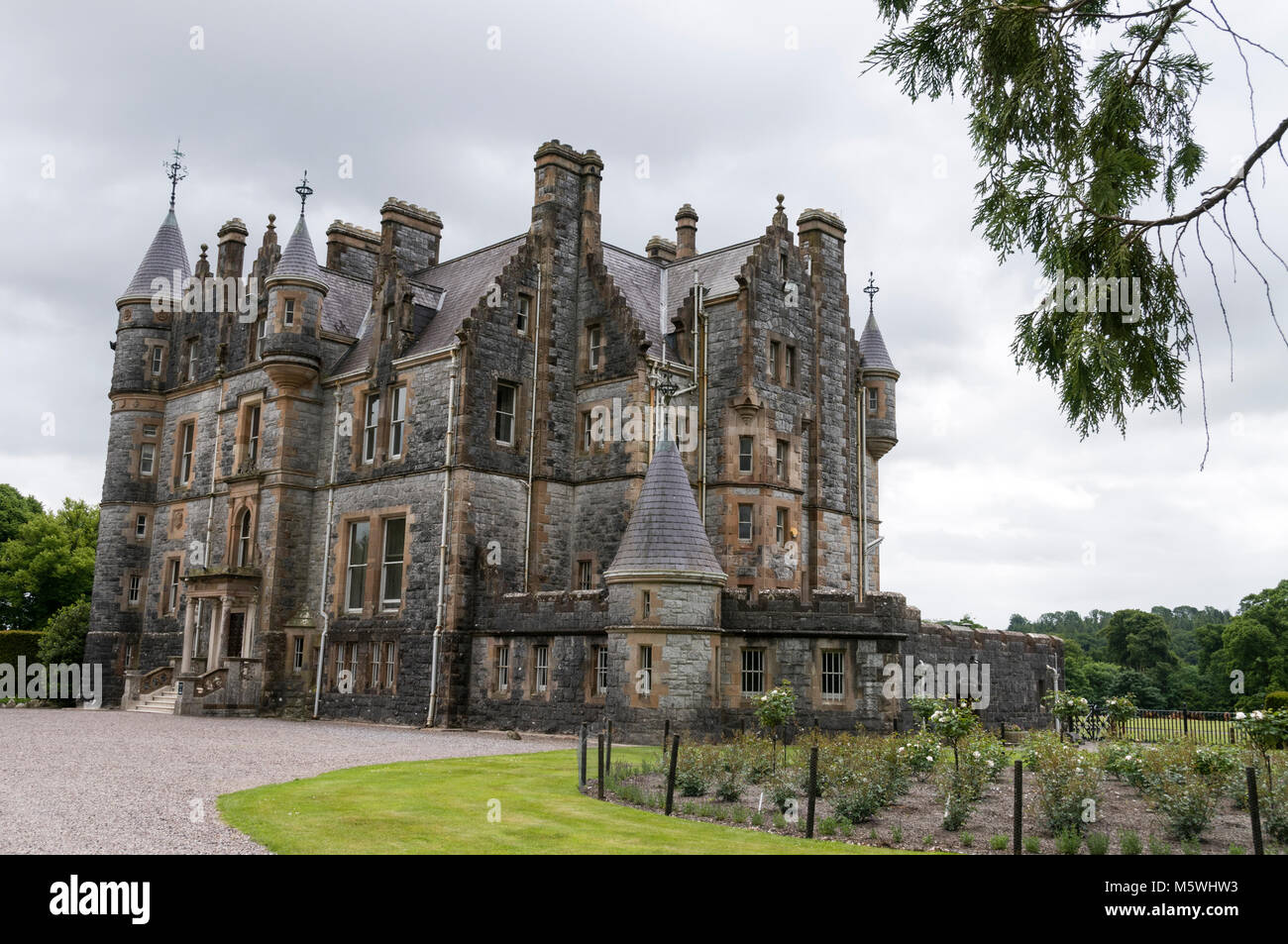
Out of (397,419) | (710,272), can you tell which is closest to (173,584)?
(397,419)

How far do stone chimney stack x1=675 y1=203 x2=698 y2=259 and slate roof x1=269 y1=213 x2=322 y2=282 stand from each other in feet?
42.4

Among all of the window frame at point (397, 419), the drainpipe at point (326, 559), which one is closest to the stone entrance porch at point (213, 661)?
the drainpipe at point (326, 559)

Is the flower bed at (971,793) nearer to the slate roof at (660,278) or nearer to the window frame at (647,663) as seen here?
the window frame at (647,663)

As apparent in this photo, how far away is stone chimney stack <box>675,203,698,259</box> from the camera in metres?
40.0

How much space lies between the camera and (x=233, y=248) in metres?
41.1

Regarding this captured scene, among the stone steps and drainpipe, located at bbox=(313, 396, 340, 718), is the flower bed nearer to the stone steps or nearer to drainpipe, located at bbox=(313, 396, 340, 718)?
drainpipe, located at bbox=(313, 396, 340, 718)

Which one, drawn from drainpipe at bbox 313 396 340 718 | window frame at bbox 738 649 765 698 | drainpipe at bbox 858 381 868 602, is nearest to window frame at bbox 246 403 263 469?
drainpipe at bbox 313 396 340 718

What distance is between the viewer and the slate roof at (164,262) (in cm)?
4388

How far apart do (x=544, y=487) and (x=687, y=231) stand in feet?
43.2

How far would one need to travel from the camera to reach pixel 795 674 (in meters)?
25.6
